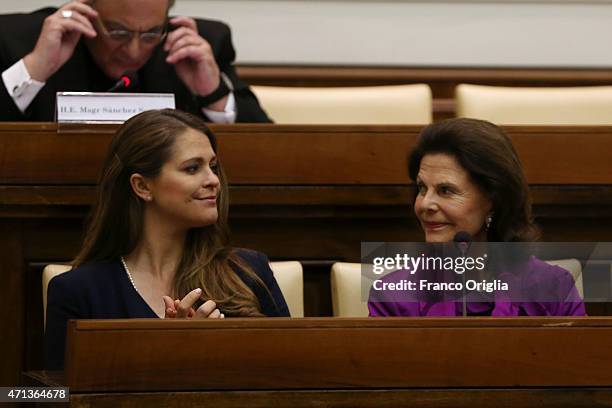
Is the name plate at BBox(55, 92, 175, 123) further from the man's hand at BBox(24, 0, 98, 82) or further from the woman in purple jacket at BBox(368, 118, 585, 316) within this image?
the woman in purple jacket at BBox(368, 118, 585, 316)

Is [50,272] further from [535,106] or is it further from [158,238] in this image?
[535,106]

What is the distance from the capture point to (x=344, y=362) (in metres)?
1.66

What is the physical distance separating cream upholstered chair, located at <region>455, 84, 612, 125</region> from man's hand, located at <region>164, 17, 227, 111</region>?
581 mm

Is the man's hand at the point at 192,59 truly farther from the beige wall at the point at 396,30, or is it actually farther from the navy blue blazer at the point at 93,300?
the navy blue blazer at the point at 93,300

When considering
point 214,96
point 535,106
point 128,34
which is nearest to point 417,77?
point 535,106

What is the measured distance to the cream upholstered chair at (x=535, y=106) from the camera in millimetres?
3049

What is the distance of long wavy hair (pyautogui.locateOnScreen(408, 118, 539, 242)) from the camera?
2240 mm

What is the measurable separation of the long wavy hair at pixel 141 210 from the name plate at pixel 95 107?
17 centimetres

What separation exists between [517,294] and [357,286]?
54cm

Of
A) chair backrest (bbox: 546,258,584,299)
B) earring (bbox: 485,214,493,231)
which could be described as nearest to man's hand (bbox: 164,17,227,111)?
earring (bbox: 485,214,493,231)

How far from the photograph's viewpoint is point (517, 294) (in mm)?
1779

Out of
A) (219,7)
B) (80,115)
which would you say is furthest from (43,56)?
(219,7)

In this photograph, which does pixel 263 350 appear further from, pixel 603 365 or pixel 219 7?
pixel 219 7

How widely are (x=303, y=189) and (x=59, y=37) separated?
0.72 meters
